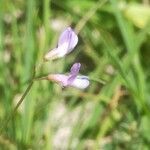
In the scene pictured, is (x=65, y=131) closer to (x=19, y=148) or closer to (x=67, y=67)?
(x=67, y=67)

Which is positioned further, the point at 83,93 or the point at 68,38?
the point at 83,93

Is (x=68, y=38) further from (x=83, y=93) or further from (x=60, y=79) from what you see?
(x=83, y=93)

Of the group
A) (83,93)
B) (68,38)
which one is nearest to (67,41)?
(68,38)

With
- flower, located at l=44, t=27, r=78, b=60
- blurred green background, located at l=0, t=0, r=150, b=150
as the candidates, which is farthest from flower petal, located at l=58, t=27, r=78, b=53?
blurred green background, located at l=0, t=0, r=150, b=150

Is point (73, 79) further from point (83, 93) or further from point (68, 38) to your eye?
point (83, 93)

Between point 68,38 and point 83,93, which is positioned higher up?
point 68,38

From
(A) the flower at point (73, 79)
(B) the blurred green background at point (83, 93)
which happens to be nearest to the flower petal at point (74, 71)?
(A) the flower at point (73, 79)

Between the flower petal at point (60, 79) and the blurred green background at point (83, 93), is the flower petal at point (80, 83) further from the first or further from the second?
the blurred green background at point (83, 93)
